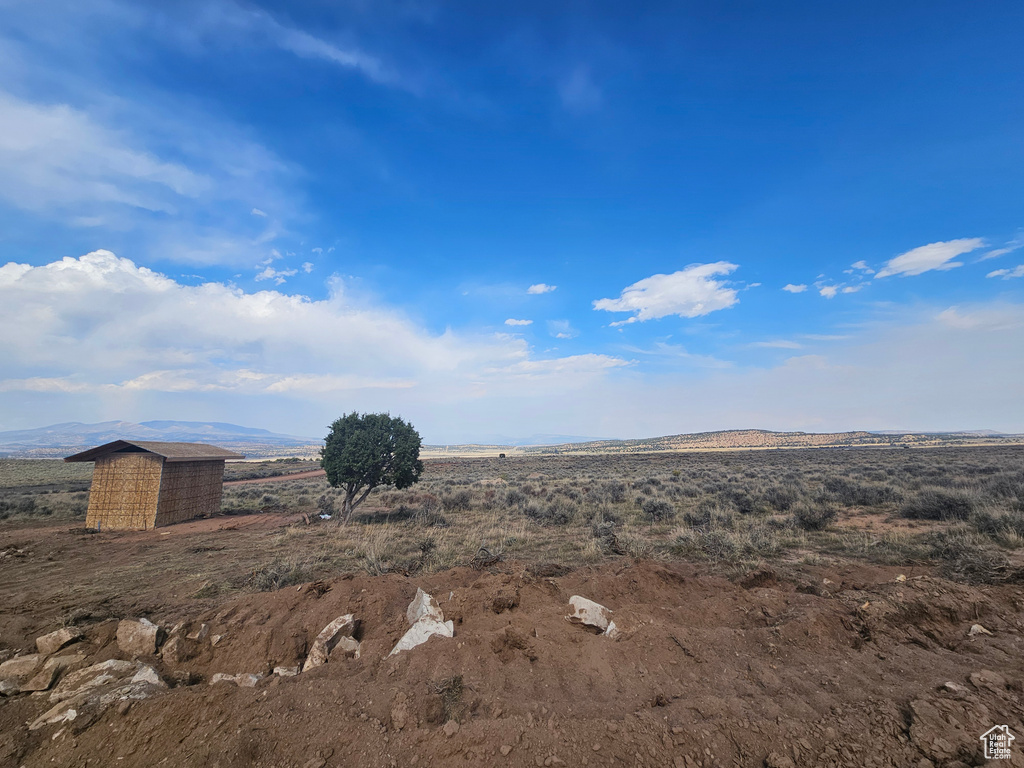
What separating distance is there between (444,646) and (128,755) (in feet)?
9.31

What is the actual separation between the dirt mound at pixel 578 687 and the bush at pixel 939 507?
8.34 meters

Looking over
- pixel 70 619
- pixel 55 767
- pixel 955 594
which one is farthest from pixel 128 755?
pixel 955 594

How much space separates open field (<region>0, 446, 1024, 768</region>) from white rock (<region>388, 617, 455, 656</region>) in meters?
0.22

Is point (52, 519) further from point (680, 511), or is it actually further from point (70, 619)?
point (680, 511)

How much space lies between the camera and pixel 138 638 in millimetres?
5492

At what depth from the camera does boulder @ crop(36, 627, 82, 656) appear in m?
5.20

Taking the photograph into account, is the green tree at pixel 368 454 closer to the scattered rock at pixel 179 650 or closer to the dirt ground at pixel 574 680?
the dirt ground at pixel 574 680

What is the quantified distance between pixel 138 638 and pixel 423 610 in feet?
12.1

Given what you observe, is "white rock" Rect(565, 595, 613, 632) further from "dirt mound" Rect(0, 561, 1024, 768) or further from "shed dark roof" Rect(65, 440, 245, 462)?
"shed dark roof" Rect(65, 440, 245, 462)

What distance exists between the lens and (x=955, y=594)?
5805 millimetres

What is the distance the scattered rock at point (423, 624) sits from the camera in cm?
530

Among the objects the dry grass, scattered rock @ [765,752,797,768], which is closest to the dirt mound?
scattered rock @ [765,752,797,768]

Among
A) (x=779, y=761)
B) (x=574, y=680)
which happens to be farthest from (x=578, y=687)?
(x=779, y=761)

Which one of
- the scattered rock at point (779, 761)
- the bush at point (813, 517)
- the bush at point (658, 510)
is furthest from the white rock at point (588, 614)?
the bush at point (813, 517)
